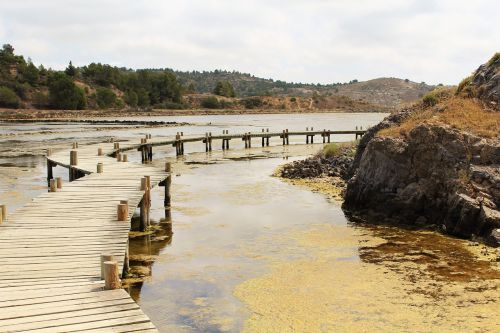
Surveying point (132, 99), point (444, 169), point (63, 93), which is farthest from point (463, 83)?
point (132, 99)

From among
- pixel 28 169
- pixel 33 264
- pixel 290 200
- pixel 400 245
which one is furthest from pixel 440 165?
pixel 28 169

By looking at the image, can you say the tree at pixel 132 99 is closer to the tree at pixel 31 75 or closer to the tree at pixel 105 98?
the tree at pixel 105 98

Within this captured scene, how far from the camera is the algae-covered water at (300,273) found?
11172mm

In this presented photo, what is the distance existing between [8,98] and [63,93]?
10729 mm

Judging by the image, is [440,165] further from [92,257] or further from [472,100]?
[92,257]

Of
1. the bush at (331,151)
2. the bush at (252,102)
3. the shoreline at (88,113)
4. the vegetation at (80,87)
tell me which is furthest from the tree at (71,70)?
the bush at (331,151)

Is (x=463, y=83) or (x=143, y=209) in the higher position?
(x=463, y=83)

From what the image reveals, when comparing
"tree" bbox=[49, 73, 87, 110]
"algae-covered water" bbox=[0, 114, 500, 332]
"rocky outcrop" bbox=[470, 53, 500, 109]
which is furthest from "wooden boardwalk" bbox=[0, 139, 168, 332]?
"tree" bbox=[49, 73, 87, 110]

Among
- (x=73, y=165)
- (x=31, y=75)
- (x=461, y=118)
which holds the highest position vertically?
(x=31, y=75)

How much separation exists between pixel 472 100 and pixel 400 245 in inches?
346

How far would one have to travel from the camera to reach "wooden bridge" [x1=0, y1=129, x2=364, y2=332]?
827cm

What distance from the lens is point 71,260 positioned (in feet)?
36.8

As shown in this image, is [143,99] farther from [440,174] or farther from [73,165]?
[440,174]

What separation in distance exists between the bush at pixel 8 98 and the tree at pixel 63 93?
7.35 meters
